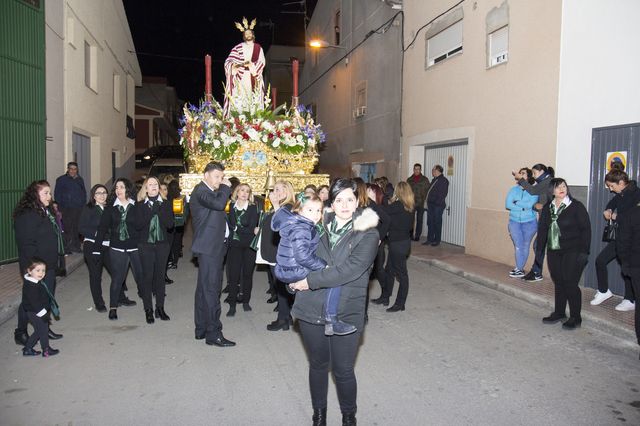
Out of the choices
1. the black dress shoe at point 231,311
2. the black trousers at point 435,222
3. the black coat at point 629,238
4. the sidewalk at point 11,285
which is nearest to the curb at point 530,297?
the black coat at point 629,238

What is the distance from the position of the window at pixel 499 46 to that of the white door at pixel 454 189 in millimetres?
2339

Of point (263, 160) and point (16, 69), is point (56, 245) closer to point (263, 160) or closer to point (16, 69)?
point (263, 160)

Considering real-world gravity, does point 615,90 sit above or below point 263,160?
above

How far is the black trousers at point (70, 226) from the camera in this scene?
38.0 ft

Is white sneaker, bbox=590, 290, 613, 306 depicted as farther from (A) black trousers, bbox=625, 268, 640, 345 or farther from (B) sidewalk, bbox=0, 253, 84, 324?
(B) sidewalk, bbox=0, 253, 84, 324

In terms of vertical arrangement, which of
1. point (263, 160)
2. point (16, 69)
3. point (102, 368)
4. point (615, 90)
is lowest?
point (102, 368)

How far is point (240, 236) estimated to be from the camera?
7188mm

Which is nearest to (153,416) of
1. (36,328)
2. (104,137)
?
(36,328)

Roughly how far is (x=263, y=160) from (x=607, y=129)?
5.47 meters

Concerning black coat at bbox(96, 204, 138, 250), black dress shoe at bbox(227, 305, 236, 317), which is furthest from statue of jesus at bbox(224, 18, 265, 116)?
black dress shoe at bbox(227, 305, 236, 317)

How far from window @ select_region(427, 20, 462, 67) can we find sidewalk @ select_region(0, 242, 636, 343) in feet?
15.9

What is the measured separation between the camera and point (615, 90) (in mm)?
7992

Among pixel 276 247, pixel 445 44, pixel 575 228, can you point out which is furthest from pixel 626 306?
pixel 445 44

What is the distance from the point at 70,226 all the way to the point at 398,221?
313 inches
